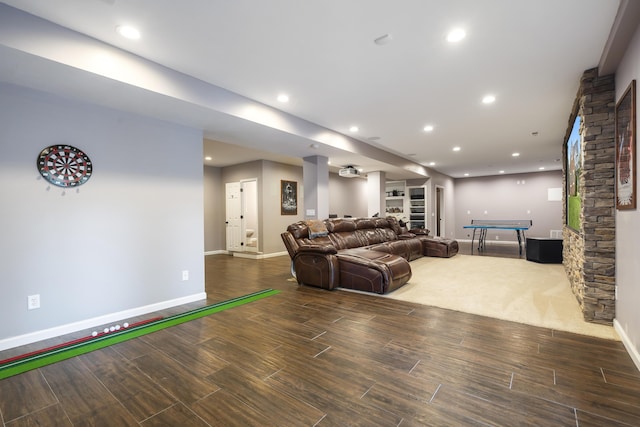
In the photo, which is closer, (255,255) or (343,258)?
(343,258)

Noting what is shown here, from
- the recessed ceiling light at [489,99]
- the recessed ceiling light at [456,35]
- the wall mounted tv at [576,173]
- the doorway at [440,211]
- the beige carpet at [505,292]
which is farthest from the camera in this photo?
the doorway at [440,211]

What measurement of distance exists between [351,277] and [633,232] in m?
2.92

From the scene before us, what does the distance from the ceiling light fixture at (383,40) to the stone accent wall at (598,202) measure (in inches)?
87.3

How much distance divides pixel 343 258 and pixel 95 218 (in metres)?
3.11

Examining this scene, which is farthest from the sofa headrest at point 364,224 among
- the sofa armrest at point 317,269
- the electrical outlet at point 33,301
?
the electrical outlet at point 33,301

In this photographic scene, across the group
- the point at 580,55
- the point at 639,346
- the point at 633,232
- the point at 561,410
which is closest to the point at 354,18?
the point at 580,55

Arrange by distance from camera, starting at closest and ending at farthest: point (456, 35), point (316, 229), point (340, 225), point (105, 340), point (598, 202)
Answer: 1. point (456, 35)
2. point (105, 340)
3. point (598, 202)
4. point (316, 229)
5. point (340, 225)

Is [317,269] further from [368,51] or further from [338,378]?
[368,51]

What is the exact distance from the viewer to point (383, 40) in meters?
2.54

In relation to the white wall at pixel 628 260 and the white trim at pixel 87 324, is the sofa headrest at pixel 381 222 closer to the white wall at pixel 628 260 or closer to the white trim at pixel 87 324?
A: the white trim at pixel 87 324

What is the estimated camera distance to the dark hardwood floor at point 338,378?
1.63 metres

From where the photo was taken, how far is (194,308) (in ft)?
11.7

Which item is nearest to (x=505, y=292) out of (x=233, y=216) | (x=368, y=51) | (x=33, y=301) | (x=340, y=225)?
(x=340, y=225)

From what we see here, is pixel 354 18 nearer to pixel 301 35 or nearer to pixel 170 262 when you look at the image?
pixel 301 35
